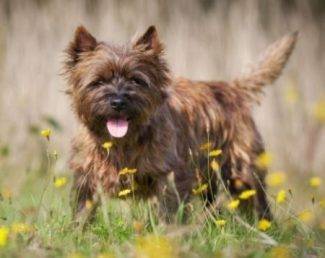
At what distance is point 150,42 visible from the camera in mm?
7477

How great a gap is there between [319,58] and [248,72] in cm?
392

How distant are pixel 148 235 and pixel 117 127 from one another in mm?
1654

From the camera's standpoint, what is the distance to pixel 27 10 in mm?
12016

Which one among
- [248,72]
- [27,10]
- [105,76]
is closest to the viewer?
[105,76]

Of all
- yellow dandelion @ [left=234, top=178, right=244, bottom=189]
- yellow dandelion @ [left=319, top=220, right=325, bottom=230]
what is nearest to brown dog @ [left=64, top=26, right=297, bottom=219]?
yellow dandelion @ [left=234, top=178, right=244, bottom=189]

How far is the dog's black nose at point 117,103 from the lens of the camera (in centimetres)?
710

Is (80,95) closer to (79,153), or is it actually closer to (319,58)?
(79,153)

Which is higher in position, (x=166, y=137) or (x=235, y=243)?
(x=166, y=137)

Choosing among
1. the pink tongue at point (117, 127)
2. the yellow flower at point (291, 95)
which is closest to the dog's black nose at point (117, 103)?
the pink tongue at point (117, 127)

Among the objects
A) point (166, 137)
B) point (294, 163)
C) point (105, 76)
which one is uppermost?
point (105, 76)

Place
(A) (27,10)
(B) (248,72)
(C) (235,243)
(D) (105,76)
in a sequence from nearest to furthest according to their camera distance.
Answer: (C) (235,243) → (D) (105,76) → (B) (248,72) → (A) (27,10)

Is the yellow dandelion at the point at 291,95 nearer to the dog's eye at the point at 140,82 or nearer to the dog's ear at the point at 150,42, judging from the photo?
the dog's ear at the point at 150,42

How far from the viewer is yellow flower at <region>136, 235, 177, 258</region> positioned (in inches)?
189

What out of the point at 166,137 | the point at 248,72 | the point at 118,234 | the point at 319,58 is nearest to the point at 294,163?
the point at 319,58
